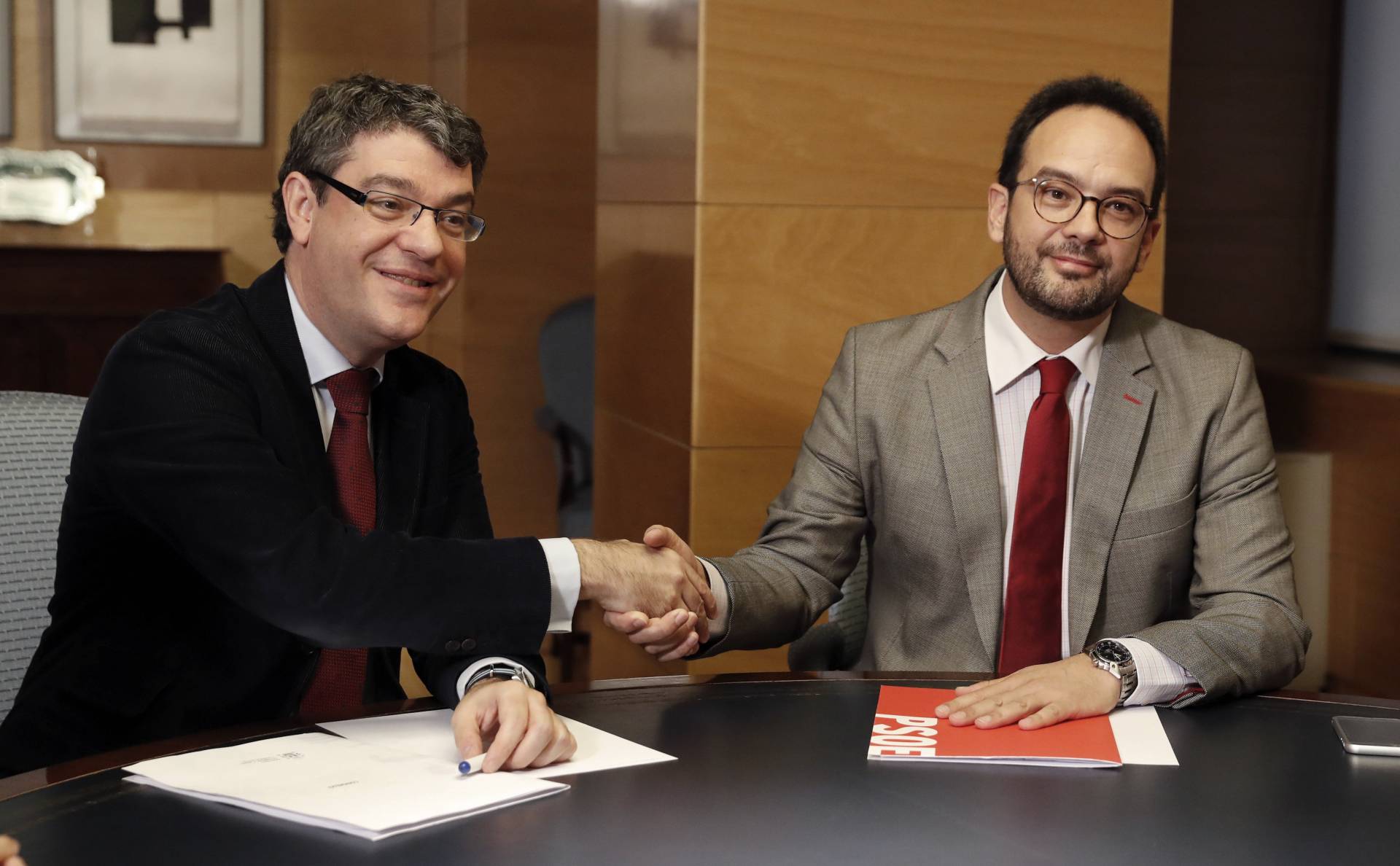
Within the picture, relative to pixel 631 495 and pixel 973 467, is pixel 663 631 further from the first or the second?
pixel 631 495

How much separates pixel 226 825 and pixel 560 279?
4891 mm

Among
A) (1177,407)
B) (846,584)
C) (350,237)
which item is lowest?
(846,584)

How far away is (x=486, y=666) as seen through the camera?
1676 millimetres

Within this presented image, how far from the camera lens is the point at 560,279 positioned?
19.8 feet

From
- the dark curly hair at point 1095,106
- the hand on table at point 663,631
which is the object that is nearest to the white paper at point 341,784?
the hand on table at point 663,631

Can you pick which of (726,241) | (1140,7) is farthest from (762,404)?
(1140,7)

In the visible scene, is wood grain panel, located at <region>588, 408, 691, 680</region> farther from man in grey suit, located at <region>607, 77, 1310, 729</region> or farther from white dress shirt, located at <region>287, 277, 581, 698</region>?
white dress shirt, located at <region>287, 277, 581, 698</region>

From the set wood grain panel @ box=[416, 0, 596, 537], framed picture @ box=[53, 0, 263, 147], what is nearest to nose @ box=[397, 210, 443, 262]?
wood grain panel @ box=[416, 0, 596, 537]

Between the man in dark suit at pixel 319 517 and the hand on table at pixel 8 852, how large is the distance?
435 millimetres

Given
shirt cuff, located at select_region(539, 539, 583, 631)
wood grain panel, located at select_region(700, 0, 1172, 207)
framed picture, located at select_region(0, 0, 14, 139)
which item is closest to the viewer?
shirt cuff, located at select_region(539, 539, 583, 631)

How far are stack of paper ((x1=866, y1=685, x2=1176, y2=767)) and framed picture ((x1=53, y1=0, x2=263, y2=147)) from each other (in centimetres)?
556

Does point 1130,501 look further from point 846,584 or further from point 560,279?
point 560,279

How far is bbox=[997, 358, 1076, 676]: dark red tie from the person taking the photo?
2.21 metres

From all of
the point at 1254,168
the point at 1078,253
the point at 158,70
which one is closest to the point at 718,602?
the point at 1078,253
